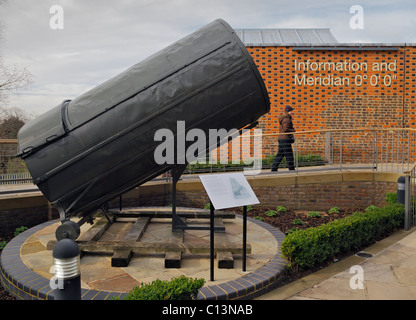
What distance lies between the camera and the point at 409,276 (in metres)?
4.37

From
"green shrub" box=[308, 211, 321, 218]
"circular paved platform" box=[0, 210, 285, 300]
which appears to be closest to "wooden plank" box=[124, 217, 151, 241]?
"circular paved platform" box=[0, 210, 285, 300]

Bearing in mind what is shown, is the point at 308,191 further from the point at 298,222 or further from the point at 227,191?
the point at 227,191

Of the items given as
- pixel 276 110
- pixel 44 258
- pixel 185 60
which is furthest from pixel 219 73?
pixel 276 110

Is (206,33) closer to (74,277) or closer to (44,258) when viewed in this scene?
(74,277)

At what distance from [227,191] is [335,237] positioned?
2015 mm

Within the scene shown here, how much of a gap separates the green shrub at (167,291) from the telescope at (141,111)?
5.94 ft

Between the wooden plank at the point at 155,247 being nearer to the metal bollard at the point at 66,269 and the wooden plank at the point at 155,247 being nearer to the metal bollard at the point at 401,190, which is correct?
the metal bollard at the point at 66,269

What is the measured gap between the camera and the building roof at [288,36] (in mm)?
13562

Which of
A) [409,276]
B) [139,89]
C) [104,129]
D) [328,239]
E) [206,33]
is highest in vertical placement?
[206,33]

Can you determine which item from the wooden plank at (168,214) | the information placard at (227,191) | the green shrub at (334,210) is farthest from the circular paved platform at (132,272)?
the green shrub at (334,210)

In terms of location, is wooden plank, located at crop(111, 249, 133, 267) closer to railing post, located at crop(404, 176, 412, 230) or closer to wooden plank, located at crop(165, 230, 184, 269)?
wooden plank, located at crop(165, 230, 184, 269)
